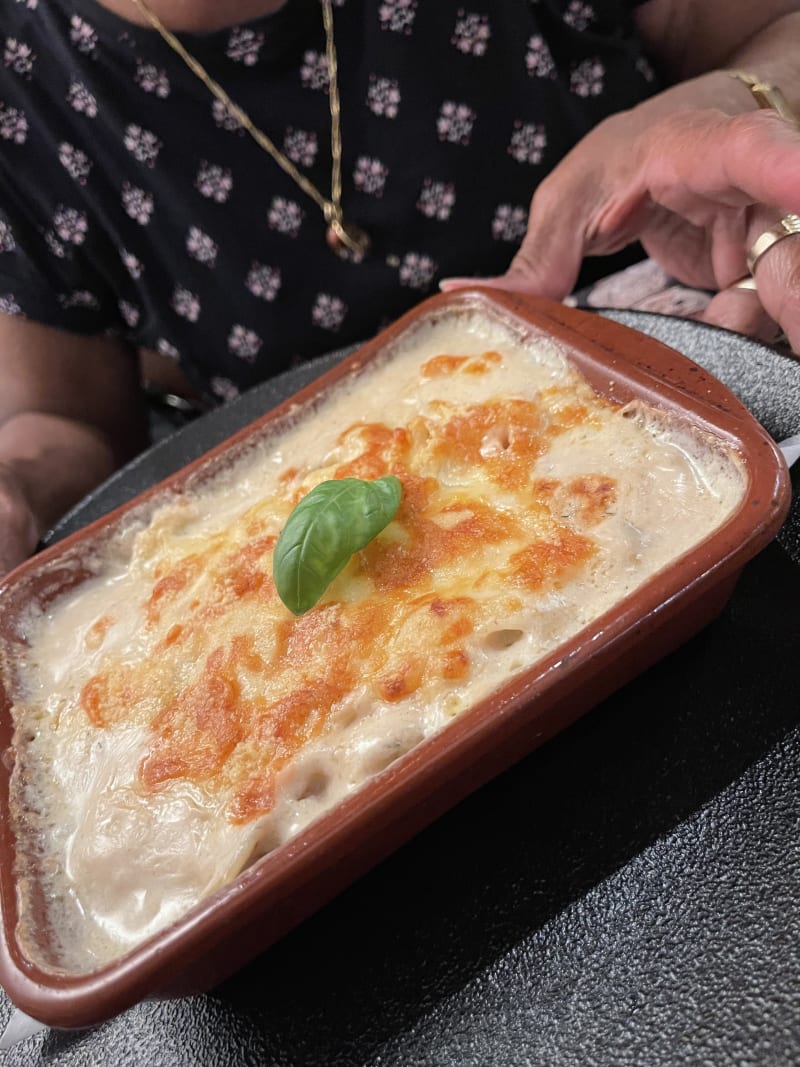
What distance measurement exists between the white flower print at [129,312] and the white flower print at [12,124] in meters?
0.40

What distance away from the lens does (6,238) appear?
6.23 ft

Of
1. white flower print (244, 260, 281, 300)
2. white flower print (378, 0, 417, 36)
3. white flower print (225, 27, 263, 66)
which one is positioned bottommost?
white flower print (244, 260, 281, 300)

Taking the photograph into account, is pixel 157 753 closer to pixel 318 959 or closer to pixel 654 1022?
pixel 318 959

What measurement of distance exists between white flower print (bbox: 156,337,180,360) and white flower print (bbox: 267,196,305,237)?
39cm

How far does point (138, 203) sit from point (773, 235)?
1.33 meters

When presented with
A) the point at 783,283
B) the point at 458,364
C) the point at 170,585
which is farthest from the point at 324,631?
the point at 783,283

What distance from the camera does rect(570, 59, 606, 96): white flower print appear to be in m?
1.80

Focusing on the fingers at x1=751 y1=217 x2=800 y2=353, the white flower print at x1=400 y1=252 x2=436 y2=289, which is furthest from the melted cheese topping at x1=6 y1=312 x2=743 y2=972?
the white flower print at x1=400 y1=252 x2=436 y2=289

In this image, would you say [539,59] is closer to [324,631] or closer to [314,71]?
[314,71]

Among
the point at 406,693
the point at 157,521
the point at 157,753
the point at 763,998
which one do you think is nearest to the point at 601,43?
the point at 157,521

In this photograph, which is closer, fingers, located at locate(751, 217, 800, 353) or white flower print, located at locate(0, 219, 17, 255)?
fingers, located at locate(751, 217, 800, 353)

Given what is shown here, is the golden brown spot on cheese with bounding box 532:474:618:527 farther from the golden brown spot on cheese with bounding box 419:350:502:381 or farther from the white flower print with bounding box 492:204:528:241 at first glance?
the white flower print with bounding box 492:204:528:241

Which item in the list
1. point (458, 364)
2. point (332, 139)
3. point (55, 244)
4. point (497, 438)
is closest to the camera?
point (497, 438)

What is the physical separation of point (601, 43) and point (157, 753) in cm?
164
